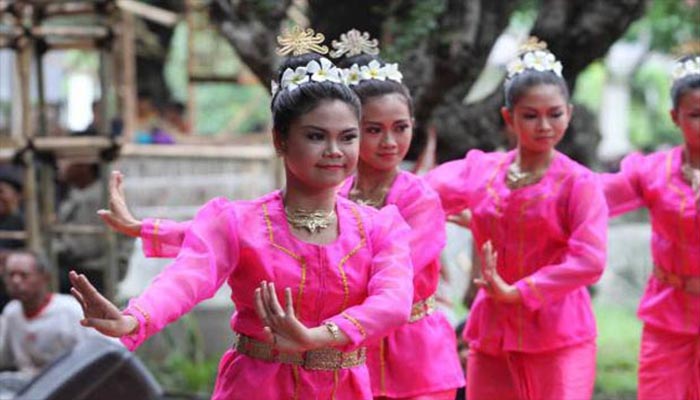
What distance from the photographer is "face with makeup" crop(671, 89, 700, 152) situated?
555 cm

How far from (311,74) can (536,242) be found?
5.60 feet

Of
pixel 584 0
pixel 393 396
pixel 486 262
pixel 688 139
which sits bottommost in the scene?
pixel 393 396

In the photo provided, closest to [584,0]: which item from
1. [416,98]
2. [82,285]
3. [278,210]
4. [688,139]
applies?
[416,98]

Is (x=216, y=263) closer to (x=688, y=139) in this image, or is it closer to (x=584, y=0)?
(x=688, y=139)

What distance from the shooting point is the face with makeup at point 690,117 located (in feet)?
18.2

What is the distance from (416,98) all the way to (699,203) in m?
2.31

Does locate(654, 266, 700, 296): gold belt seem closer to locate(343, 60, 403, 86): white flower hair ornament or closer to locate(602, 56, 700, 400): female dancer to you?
locate(602, 56, 700, 400): female dancer

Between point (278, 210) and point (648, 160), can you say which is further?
point (648, 160)

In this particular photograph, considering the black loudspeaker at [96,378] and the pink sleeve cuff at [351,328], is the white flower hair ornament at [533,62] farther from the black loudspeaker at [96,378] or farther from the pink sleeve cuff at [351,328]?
the black loudspeaker at [96,378]

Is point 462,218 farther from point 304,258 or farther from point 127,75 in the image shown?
point 127,75

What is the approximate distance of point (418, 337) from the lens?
4.98 m

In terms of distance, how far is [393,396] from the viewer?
4.93 metres

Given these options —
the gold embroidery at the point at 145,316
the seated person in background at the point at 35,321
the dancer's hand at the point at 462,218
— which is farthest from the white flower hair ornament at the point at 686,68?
the seated person in background at the point at 35,321

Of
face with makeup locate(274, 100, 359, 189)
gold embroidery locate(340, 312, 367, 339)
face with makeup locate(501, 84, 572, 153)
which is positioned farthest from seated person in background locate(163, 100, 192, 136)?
gold embroidery locate(340, 312, 367, 339)
